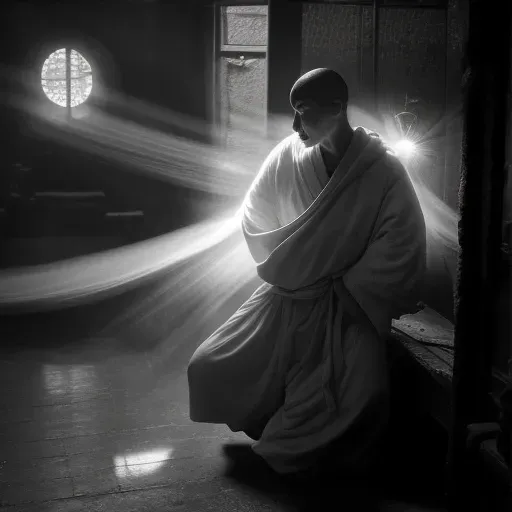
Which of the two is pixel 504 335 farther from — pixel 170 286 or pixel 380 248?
pixel 170 286

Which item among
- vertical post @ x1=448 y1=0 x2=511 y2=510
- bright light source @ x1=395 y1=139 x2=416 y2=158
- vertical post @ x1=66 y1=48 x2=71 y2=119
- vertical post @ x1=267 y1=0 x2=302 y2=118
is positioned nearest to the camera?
vertical post @ x1=448 y1=0 x2=511 y2=510

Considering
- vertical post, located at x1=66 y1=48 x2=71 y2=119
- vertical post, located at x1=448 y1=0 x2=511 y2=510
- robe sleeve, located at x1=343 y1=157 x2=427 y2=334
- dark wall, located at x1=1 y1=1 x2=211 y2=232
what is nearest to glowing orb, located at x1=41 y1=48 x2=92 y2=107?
vertical post, located at x1=66 y1=48 x2=71 y2=119

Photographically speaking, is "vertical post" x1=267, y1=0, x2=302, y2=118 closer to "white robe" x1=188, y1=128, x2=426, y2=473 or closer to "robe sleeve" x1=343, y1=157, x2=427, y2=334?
"white robe" x1=188, y1=128, x2=426, y2=473

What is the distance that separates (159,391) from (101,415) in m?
0.57

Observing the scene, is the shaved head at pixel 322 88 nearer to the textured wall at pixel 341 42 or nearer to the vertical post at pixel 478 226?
the vertical post at pixel 478 226

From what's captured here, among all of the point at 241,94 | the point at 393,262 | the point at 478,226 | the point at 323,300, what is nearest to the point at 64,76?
the point at 241,94

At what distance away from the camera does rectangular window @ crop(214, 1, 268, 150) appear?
28.2 feet

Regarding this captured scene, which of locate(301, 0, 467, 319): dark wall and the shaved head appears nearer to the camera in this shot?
the shaved head

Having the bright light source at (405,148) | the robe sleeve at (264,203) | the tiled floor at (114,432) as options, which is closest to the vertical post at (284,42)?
the bright light source at (405,148)

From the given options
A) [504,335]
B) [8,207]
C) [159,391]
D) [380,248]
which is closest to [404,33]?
[380,248]

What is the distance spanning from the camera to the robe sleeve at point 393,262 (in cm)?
405

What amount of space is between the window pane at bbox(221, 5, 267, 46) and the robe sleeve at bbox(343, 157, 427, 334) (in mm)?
4890

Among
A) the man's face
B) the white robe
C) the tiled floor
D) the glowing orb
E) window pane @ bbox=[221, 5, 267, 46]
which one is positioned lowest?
the tiled floor

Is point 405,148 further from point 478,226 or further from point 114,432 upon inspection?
point 114,432
